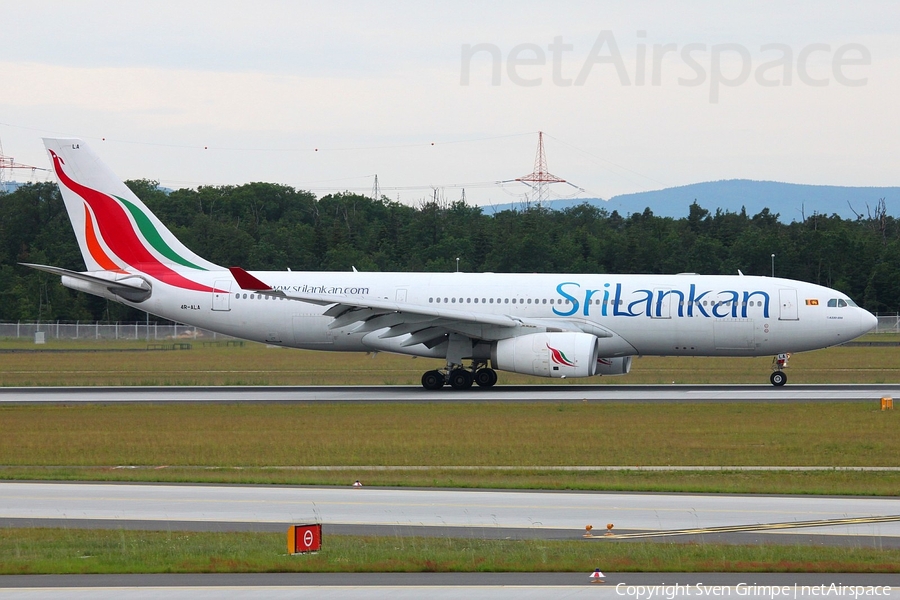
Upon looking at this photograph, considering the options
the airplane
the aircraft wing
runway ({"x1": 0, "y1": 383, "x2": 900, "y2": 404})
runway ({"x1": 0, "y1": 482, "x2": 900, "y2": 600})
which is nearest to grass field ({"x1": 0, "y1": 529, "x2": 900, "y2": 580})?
runway ({"x1": 0, "y1": 482, "x2": 900, "y2": 600})

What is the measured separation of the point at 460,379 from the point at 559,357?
3.82m

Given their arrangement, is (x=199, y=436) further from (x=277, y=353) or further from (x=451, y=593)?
(x=277, y=353)

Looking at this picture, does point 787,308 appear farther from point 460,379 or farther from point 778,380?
point 460,379

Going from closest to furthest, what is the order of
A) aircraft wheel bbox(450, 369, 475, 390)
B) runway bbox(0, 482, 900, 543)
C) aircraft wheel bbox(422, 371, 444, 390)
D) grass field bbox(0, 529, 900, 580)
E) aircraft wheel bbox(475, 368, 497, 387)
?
grass field bbox(0, 529, 900, 580) < runway bbox(0, 482, 900, 543) < aircraft wheel bbox(422, 371, 444, 390) < aircraft wheel bbox(450, 369, 475, 390) < aircraft wheel bbox(475, 368, 497, 387)

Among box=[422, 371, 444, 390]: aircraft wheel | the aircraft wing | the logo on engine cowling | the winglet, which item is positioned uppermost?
the winglet

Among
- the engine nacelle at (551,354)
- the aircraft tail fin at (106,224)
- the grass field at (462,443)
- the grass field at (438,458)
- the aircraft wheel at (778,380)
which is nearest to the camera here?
the grass field at (438,458)

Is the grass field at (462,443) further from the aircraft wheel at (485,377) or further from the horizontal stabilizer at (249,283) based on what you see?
the aircraft wheel at (485,377)

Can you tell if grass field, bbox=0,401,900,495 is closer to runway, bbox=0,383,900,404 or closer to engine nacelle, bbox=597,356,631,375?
runway, bbox=0,383,900,404

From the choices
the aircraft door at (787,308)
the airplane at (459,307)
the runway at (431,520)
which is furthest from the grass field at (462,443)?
the aircraft door at (787,308)

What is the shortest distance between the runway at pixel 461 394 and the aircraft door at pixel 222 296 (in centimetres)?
270

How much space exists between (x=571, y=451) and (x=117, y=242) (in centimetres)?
2231

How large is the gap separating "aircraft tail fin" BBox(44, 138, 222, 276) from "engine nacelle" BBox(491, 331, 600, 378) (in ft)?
38.1

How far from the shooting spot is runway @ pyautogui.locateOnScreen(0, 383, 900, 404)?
3048 centimetres

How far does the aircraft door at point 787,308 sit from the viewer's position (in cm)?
3409
